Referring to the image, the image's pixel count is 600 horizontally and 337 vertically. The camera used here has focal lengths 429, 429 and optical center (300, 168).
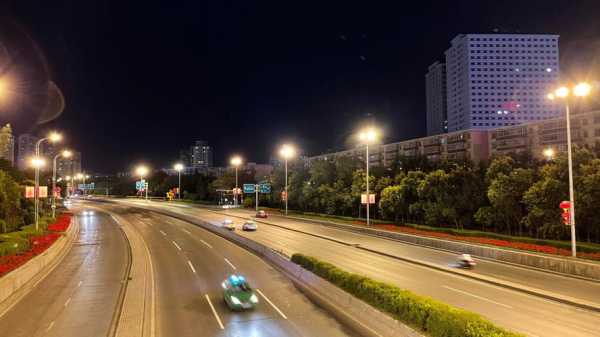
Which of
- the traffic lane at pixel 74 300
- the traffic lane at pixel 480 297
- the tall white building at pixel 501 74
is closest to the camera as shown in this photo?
the traffic lane at pixel 480 297

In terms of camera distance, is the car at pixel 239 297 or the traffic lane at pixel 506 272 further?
the traffic lane at pixel 506 272

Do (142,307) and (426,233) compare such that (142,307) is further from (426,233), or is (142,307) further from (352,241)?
(426,233)

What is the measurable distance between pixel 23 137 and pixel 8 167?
4878 inches

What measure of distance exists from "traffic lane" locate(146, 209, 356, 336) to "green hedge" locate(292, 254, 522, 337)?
157cm

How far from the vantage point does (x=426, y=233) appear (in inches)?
1614

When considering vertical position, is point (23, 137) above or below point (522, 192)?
above

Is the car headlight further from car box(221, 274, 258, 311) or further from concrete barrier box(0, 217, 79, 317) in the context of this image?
concrete barrier box(0, 217, 79, 317)

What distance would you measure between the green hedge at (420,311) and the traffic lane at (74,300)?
9474 millimetres

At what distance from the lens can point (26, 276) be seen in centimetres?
2277

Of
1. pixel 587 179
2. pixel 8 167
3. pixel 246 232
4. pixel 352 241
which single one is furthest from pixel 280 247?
pixel 8 167

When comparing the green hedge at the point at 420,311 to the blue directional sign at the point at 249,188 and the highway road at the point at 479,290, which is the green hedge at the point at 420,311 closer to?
the highway road at the point at 479,290

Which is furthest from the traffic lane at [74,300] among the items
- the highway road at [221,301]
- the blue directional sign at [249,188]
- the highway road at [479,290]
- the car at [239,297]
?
the blue directional sign at [249,188]

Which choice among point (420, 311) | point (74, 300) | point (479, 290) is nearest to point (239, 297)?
point (420, 311)

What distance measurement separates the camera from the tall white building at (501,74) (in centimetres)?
17412
